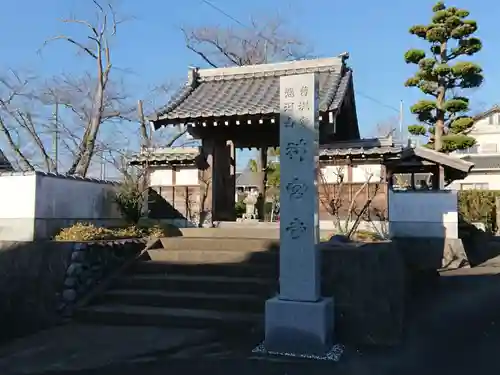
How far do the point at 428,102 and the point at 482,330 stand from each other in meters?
16.5

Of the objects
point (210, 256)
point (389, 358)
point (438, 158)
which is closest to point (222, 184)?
point (210, 256)

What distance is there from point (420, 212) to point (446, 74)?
36.2ft

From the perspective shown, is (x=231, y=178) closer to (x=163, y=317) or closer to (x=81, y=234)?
(x=81, y=234)

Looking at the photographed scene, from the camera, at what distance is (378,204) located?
41.4ft

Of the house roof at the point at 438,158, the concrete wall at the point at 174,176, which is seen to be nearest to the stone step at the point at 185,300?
the concrete wall at the point at 174,176

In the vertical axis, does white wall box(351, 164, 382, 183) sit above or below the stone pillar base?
above

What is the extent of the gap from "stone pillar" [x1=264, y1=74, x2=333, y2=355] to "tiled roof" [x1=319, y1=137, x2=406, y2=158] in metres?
6.61

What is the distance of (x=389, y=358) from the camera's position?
5.68m

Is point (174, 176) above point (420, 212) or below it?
above

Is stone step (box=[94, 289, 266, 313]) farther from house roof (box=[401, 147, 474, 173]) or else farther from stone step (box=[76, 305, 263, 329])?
house roof (box=[401, 147, 474, 173])

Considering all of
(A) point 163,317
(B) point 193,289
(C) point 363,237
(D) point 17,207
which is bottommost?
(A) point 163,317

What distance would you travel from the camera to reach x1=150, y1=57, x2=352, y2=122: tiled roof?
39.3 ft

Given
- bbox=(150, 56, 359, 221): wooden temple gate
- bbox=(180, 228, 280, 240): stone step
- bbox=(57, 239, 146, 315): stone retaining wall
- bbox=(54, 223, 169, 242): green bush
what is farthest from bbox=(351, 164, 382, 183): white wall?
bbox=(57, 239, 146, 315): stone retaining wall

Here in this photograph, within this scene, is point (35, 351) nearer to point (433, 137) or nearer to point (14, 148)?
point (14, 148)
